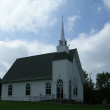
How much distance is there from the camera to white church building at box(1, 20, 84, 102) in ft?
121

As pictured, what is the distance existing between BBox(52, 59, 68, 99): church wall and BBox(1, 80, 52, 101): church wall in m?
2.15

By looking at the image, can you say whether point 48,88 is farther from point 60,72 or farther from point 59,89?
point 60,72

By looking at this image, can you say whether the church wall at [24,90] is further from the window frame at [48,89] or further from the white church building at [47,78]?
the window frame at [48,89]

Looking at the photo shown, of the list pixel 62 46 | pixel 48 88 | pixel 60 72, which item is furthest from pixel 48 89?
pixel 62 46

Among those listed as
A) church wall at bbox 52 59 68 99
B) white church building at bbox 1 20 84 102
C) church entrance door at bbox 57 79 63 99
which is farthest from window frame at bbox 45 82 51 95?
church entrance door at bbox 57 79 63 99

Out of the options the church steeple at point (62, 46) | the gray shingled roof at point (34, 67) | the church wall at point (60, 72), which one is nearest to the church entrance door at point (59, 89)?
the church wall at point (60, 72)

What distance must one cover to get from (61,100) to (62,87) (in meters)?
3.23

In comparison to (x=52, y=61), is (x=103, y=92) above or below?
below

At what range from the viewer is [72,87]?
38.1 meters

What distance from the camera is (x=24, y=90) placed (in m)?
41.1

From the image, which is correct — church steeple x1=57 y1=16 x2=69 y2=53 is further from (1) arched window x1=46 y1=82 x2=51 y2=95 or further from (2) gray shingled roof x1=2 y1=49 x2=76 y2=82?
(1) arched window x1=46 y1=82 x2=51 y2=95

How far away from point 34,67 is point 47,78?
5091 mm

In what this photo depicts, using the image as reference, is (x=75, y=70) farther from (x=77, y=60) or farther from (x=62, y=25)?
(x=62, y=25)

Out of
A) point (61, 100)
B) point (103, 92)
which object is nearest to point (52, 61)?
point (61, 100)
